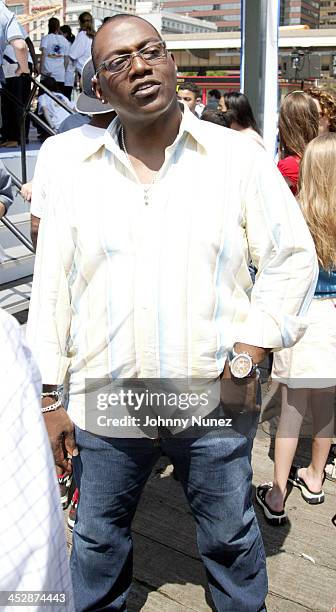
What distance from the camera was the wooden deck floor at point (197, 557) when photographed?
92.7 inches

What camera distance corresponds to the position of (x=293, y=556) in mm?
2580

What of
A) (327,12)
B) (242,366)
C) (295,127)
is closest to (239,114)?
(295,127)

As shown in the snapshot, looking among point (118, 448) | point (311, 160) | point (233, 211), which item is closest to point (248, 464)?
point (118, 448)

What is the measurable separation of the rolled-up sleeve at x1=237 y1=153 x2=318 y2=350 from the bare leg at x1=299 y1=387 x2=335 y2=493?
127cm

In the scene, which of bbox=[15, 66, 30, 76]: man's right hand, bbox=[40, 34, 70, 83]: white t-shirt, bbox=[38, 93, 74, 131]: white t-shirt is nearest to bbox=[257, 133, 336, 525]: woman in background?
bbox=[15, 66, 30, 76]: man's right hand

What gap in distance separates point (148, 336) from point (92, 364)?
0.19 metres

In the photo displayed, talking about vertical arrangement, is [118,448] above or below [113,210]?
below

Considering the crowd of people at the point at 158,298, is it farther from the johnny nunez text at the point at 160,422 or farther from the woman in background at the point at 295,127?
the woman in background at the point at 295,127

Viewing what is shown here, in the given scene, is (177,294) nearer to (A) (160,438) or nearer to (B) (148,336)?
(B) (148,336)

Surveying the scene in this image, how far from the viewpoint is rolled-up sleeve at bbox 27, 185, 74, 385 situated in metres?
1.82

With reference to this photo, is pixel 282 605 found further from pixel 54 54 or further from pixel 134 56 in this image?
pixel 54 54

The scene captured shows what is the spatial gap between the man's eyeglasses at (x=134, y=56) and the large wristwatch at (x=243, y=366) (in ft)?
2.65

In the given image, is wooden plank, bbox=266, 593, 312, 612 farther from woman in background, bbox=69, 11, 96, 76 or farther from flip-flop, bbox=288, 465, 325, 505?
woman in background, bbox=69, 11, 96, 76

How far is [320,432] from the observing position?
297 centimetres
